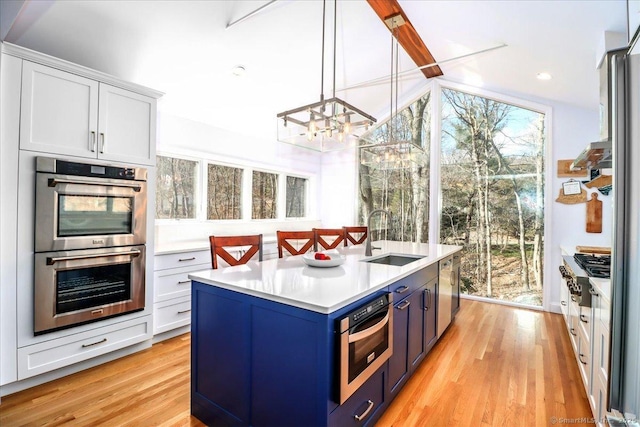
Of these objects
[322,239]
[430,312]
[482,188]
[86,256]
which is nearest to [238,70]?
[322,239]

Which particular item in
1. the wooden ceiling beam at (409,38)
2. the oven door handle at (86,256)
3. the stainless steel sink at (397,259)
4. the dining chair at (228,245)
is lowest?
the stainless steel sink at (397,259)

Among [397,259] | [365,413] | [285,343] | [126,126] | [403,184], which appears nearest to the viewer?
[285,343]

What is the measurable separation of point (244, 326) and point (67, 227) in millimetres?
1683

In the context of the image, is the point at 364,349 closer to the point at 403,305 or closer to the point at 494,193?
the point at 403,305

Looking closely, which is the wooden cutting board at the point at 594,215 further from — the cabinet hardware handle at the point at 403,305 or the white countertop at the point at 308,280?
the cabinet hardware handle at the point at 403,305

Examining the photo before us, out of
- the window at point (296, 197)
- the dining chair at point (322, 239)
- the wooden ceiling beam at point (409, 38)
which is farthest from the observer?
the window at point (296, 197)

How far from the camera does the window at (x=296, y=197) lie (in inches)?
202

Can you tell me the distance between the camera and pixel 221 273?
73.6 inches

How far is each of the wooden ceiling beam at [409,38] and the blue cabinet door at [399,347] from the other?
2.72 m

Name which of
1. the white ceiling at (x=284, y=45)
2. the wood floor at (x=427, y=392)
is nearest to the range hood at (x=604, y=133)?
the white ceiling at (x=284, y=45)

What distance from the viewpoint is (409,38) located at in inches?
136

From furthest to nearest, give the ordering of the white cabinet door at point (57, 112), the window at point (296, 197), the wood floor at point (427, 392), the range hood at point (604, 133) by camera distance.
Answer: the window at point (296, 197)
the white cabinet door at point (57, 112)
the wood floor at point (427, 392)
the range hood at point (604, 133)

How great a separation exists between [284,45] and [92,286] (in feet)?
9.24

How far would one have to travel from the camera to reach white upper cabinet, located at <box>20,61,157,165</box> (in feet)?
6.78
